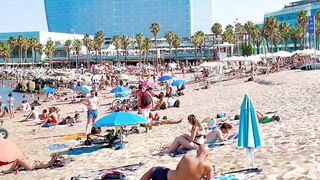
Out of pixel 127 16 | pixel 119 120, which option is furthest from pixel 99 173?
pixel 127 16

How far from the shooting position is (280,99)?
65.5 feet

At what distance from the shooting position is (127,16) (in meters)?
171

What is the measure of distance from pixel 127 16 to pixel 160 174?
16621 centimetres

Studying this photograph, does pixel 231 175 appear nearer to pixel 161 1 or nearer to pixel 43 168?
pixel 43 168

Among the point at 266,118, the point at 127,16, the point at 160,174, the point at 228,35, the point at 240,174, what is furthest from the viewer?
→ the point at 127,16

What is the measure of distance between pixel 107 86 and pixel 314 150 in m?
40.7

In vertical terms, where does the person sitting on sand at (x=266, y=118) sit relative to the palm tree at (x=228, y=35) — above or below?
below

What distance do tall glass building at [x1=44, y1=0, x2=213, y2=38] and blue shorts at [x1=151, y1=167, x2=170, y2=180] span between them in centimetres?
16097

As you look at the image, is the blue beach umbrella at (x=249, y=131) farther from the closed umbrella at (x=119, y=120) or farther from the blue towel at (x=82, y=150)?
the blue towel at (x=82, y=150)

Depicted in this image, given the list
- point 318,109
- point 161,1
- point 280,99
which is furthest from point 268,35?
point 161,1

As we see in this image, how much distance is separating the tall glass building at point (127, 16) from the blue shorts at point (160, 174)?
161 meters

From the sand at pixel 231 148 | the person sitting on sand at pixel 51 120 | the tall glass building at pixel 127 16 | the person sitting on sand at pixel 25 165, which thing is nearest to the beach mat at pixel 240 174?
the sand at pixel 231 148

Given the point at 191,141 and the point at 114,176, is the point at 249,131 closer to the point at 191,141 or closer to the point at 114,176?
the point at 114,176

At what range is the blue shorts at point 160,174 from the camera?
6.95 m
